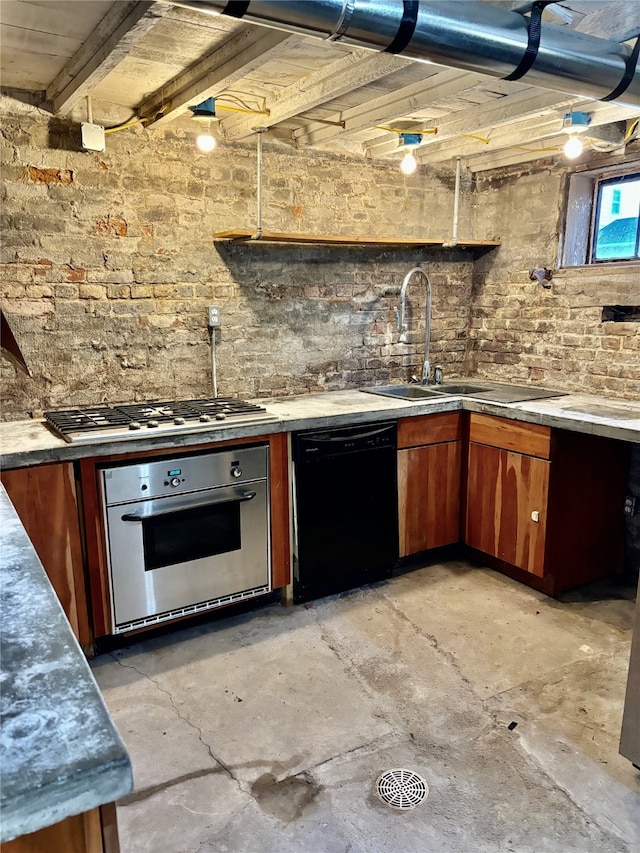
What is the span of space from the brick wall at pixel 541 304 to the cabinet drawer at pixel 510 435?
0.72 metres

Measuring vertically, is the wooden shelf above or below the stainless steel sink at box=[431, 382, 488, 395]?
above

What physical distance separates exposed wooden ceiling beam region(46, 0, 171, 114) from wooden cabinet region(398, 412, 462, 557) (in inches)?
82.0

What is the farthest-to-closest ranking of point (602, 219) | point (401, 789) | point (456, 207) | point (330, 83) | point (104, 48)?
point (456, 207), point (602, 219), point (330, 83), point (104, 48), point (401, 789)

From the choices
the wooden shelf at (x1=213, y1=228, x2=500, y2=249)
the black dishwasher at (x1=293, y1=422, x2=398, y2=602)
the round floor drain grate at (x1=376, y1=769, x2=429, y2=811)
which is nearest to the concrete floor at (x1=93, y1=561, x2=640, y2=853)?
the round floor drain grate at (x1=376, y1=769, x2=429, y2=811)

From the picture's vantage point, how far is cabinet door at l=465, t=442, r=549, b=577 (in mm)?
3115

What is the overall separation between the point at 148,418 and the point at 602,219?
2838mm

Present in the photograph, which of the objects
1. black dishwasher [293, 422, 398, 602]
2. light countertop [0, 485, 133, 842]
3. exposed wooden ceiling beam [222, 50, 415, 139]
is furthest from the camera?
black dishwasher [293, 422, 398, 602]

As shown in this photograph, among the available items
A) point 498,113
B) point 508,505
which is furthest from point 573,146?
point 508,505

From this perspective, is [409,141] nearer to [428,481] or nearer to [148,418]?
[428,481]

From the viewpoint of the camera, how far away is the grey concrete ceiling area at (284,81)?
6.38 feet

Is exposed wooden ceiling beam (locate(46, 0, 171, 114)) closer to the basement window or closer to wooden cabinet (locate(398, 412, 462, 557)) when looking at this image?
wooden cabinet (locate(398, 412, 462, 557))

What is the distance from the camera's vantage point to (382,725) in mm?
2217

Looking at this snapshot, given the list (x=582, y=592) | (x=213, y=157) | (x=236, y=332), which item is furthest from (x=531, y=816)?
(x=213, y=157)

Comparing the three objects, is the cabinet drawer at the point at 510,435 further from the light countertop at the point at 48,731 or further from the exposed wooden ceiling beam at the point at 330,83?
the light countertop at the point at 48,731
